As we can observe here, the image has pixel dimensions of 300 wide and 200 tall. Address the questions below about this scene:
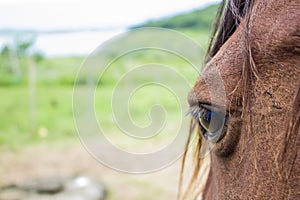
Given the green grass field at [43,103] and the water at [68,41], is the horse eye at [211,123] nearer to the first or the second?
the water at [68,41]

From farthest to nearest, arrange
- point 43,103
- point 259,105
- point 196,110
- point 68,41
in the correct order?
point 43,103 → point 68,41 → point 196,110 → point 259,105

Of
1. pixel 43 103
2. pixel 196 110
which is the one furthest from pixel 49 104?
pixel 196 110

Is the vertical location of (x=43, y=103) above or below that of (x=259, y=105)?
above

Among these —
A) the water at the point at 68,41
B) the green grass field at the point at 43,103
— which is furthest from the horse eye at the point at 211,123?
the green grass field at the point at 43,103

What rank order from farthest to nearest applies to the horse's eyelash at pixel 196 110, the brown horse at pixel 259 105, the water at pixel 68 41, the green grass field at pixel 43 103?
1. the green grass field at pixel 43 103
2. the water at pixel 68 41
3. the horse's eyelash at pixel 196 110
4. the brown horse at pixel 259 105

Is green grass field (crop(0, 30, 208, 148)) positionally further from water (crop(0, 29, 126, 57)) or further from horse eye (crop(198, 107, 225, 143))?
horse eye (crop(198, 107, 225, 143))

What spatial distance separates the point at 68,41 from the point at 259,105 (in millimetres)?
4086

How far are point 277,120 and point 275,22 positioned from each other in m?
0.11

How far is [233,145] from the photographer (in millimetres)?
515

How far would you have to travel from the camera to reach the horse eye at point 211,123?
533mm

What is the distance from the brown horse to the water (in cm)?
267

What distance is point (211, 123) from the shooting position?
55 centimetres

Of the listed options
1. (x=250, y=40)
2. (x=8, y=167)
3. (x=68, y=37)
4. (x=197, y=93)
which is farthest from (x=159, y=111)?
(x=8, y=167)

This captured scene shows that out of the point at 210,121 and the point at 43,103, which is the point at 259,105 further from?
the point at 43,103
